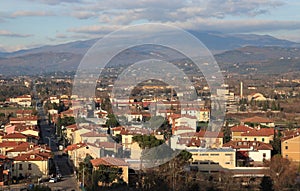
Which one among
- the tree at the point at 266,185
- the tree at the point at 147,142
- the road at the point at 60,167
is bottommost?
the road at the point at 60,167

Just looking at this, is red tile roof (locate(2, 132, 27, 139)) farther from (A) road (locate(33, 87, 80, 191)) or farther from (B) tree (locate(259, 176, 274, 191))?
(B) tree (locate(259, 176, 274, 191))

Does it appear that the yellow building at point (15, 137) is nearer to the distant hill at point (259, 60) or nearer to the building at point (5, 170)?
the building at point (5, 170)

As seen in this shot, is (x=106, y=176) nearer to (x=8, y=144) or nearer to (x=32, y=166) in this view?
(x=32, y=166)

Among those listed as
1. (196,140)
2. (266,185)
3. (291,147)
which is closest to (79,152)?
(196,140)

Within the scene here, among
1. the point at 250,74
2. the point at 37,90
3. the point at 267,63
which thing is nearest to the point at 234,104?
the point at 37,90

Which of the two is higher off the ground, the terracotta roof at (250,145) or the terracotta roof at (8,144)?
the terracotta roof at (250,145)

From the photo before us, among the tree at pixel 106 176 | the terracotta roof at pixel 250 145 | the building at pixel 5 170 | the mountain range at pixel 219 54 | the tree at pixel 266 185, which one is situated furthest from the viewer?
the mountain range at pixel 219 54

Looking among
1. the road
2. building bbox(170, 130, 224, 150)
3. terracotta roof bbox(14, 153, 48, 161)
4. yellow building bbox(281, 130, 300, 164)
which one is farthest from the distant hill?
terracotta roof bbox(14, 153, 48, 161)

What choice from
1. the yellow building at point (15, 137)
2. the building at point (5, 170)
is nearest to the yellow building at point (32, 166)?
the building at point (5, 170)
